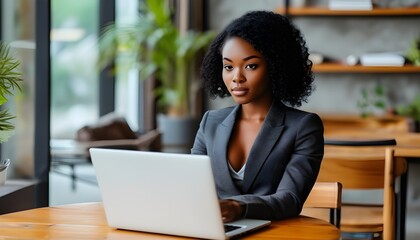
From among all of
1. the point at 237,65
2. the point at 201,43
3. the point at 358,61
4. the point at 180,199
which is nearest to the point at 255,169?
the point at 237,65

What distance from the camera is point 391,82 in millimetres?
5781

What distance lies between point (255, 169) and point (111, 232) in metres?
0.44

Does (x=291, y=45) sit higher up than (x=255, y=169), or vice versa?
(x=291, y=45)

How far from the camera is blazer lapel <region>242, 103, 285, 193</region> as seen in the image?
217 cm

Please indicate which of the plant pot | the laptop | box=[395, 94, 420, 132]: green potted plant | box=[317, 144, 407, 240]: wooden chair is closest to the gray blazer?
the laptop

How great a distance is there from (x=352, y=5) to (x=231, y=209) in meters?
3.97

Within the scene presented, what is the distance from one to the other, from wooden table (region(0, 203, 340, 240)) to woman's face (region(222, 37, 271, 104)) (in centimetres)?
34

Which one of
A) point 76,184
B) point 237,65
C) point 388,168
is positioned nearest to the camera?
point 237,65

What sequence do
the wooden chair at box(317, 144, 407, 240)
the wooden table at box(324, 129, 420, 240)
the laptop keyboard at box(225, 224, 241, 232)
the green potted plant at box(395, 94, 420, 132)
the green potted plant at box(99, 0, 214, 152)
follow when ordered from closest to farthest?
the laptop keyboard at box(225, 224, 241, 232) < the wooden chair at box(317, 144, 407, 240) < the wooden table at box(324, 129, 420, 240) < the green potted plant at box(395, 94, 420, 132) < the green potted plant at box(99, 0, 214, 152)

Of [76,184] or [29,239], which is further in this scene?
[76,184]

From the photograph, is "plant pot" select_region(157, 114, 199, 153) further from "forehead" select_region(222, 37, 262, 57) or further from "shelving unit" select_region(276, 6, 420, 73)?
"forehead" select_region(222, 37, 262, 57)

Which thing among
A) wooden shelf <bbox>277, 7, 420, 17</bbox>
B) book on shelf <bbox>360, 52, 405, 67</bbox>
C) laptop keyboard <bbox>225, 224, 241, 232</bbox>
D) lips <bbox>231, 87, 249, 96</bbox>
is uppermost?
wooden shelf <bbox>277, 7, 420, 17</bbox>

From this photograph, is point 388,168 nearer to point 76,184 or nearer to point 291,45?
point 291,45

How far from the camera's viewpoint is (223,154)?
2221 mm
